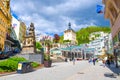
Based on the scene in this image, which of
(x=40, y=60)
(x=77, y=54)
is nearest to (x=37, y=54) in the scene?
(x=40, y=60)

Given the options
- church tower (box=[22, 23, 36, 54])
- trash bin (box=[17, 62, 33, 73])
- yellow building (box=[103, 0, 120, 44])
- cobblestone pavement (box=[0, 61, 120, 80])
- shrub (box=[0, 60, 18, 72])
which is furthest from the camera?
church tower (box=[22, 23, 36, 54])

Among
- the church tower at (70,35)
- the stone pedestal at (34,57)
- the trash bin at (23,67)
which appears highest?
the church tower at (70,35)

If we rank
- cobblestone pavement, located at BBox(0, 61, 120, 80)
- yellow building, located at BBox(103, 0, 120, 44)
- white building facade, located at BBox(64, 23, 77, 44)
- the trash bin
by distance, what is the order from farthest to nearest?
white building facade, located at BBox(64, 23, 77, 44) → yellow building, located at BBox(103, 0, 120, 44) → the trash bin → cobblestone pavement, located at BBox(0, 61, 120, 80)

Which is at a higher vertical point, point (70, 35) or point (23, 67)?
point (70, 35)

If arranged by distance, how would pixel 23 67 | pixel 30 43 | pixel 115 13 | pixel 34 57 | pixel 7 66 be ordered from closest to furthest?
pixel 7 66 → pixel 23 67 → pixel 115 13 → pixel 34 57 → pixel 30 43

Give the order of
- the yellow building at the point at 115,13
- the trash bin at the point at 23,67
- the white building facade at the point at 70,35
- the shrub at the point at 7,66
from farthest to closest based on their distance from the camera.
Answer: the white building facade at the point at 70,35 → the yellow building at the point at 115,13 → the trash bin at the point at 23,67 → the shrub at the point at 7,66

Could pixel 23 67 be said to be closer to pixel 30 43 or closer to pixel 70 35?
pixel 30 43

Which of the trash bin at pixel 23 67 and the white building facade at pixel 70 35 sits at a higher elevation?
the white building facade at pixel 70 35

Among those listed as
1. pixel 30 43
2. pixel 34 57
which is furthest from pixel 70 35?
pixel 34 57

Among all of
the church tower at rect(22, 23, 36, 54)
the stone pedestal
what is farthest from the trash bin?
the church tower at rect(22, 23, 36, 54)

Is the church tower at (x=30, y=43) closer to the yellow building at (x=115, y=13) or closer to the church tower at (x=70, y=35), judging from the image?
the yellow building at (x=115, y=13)

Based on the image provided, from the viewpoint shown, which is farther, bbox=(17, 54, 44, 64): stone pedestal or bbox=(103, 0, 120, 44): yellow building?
bbox=(17, 54, 44, 64): stone pedestal

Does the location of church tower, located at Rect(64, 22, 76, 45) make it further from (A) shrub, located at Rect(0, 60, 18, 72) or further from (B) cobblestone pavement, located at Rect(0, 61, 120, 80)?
(A) shrub, located at Rect(0, 60, 18, 72)

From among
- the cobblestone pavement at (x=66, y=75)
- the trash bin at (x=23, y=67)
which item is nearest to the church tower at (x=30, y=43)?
the cobblestone pavement at (x=66, y=75)
